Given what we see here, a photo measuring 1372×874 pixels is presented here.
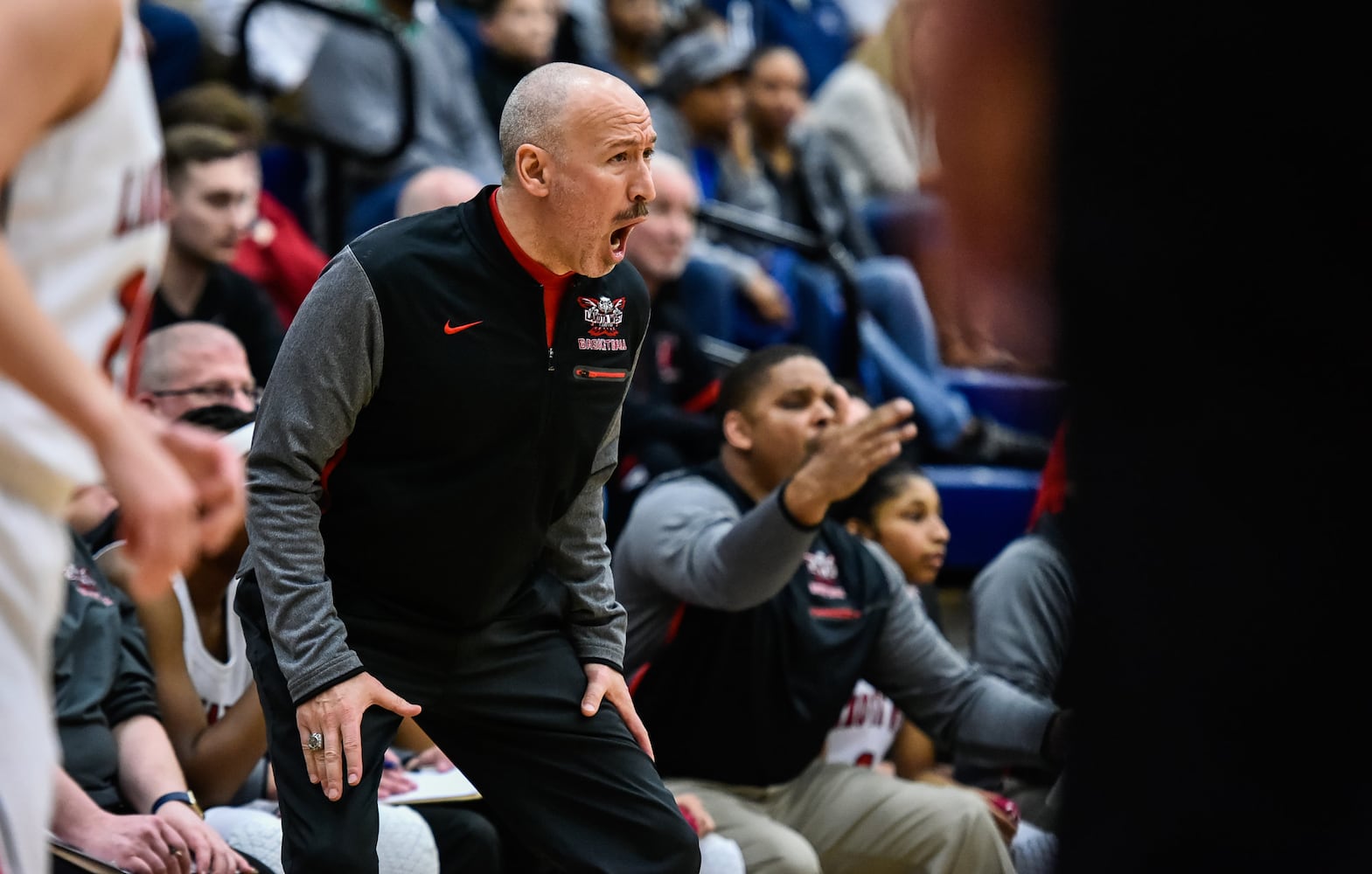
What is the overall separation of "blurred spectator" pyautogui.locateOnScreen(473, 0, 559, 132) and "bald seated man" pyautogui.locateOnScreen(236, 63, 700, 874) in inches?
164

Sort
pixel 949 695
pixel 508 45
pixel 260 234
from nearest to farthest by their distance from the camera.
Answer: pixel 949 695 → pixel 260 234 → pixel 508 45

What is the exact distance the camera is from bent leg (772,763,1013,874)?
4.13 metres

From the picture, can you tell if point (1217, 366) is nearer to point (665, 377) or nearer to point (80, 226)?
point (80, 226)

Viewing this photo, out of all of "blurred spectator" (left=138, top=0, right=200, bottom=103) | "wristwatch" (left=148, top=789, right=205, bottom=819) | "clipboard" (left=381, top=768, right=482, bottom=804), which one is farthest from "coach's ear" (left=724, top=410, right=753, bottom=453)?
"blurred spectator" (left=138, top=0, right=200, bottom=103)

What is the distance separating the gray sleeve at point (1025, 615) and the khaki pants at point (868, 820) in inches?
16.1

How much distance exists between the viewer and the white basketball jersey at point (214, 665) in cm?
379

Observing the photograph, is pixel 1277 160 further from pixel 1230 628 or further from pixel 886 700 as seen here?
pixel 886 700

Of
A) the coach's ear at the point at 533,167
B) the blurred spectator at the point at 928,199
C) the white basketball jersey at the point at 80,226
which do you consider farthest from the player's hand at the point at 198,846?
the blurred spectator at the point at 928,199

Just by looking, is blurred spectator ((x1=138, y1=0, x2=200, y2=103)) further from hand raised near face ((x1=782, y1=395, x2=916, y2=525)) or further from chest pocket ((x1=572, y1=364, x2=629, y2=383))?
chest pocket ((x1=572, y1=364, x2=629, y2=383))

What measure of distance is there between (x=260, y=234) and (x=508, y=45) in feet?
5.39

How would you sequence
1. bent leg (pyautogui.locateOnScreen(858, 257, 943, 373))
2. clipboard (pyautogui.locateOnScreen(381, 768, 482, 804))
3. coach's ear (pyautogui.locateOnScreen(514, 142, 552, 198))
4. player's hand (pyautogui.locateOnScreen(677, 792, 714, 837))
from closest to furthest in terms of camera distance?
coach's ear (pyautogui.locateOnScreen(514, 142, 552, 198)), clipboard (pyautogui.locateOnScreen(381, 768, 482, 804)), player's hand (pyautogui.locateOnScreen(677, 792, 714, 837)), bent leg (pyautogui.locateOnScreen(858, 257, 943, 373))

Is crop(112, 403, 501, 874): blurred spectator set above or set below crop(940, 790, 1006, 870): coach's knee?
above

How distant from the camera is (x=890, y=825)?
4.21 m

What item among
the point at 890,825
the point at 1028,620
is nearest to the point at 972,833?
the point at 890,825
